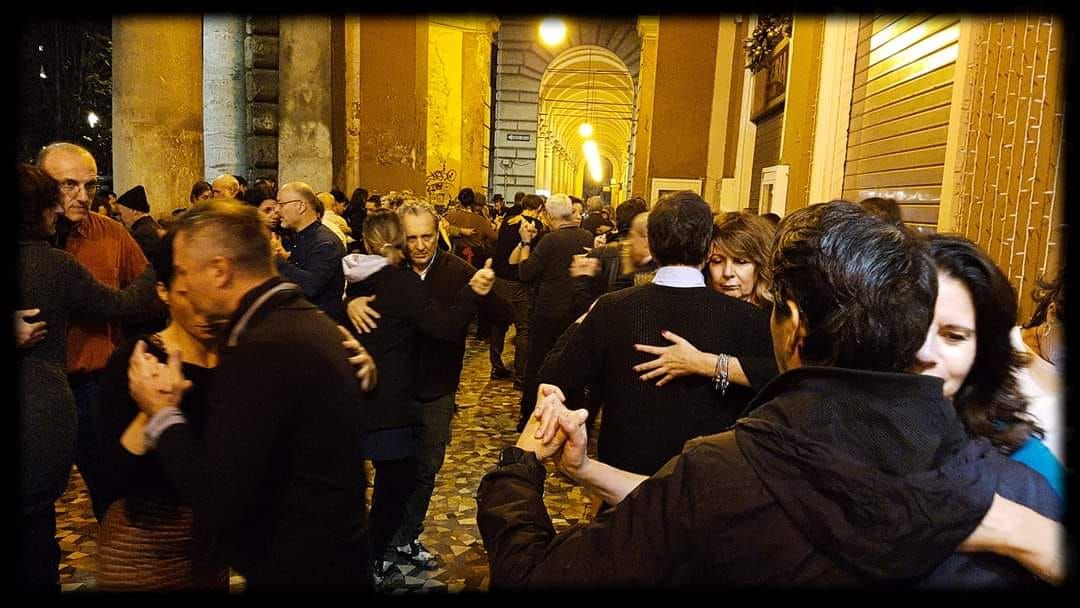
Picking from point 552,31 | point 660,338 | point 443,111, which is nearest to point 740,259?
point 660,338

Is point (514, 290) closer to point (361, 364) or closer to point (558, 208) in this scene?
point (558, 208)

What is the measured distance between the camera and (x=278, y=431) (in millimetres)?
1745

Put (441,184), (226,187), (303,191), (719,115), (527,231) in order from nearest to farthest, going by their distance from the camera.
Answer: (303,191)
(226,187)
(527,231)
(719,115)
(441,184)

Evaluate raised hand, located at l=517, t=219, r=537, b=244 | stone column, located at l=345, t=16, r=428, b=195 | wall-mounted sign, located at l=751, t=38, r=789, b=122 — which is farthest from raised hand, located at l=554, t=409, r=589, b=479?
stone column, located at l=345, t=16, r=428, b=195

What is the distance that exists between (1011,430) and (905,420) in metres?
0.55

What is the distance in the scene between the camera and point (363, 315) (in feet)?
11.1

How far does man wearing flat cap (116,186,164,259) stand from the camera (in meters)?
4.51

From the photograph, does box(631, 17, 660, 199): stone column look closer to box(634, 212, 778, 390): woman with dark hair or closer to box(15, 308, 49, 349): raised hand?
box(634, 212, 778, 390): woman with dark hair

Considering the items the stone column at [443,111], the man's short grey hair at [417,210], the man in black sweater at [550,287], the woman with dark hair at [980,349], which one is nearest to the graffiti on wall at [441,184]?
the stone column at [443,111]

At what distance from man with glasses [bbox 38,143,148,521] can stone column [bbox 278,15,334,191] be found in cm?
606

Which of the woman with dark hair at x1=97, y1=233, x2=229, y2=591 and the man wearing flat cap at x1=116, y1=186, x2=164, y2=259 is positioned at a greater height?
the man wearing flat cap at x1=116, y1=186, x2=164, y2=259

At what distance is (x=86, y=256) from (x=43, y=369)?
1.32 metres

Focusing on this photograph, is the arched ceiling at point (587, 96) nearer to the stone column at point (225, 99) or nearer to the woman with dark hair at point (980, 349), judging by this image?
the stone column at point (225, 99)

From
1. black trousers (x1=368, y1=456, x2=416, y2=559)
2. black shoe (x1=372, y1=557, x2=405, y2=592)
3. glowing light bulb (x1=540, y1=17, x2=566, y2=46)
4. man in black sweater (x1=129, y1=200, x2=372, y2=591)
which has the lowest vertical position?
black shoe (x1=372, y1=557, x2=405, y2=592)
